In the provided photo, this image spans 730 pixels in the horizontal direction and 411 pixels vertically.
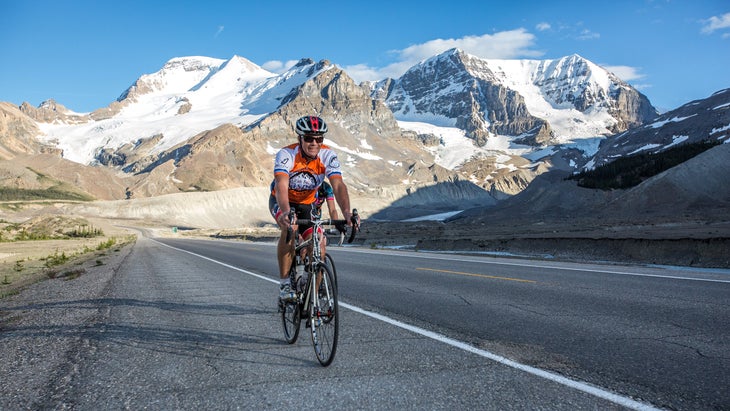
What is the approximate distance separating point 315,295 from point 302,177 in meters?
1.52

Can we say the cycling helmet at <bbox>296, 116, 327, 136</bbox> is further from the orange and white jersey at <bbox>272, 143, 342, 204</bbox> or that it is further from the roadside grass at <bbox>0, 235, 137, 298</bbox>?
the roadside grass at <bbox>0, 235, 137, 298</bbox>

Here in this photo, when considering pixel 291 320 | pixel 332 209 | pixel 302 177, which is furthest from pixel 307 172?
pixel 291 320

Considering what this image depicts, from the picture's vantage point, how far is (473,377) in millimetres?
4316

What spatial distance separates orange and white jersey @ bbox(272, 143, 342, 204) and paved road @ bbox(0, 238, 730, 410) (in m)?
1.81

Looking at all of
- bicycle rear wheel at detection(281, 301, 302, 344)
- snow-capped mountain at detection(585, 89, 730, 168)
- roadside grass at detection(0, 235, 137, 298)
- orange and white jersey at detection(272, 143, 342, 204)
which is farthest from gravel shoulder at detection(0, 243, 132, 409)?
snow-capped mountain at detection(585, 89, 730, 168)

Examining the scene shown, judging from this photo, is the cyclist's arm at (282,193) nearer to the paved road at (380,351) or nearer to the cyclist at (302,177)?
the cyclist at (302,177)

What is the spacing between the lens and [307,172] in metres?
5.95

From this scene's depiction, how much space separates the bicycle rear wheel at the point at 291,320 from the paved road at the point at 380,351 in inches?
6.3

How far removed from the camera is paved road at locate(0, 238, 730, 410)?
397 cm

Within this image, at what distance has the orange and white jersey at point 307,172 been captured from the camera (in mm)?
5898

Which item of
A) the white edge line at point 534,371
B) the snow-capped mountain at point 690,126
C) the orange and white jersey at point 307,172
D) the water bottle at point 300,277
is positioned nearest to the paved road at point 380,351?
the white edge line at point 534,371

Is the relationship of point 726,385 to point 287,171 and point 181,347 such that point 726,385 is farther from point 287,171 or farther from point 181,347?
point 181,347

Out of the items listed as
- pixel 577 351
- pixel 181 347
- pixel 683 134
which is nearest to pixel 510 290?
pixel 577 351

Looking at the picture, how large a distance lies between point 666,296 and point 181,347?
7.67 metres
